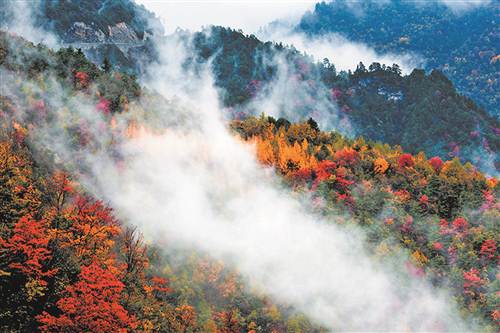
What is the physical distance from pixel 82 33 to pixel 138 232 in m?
132

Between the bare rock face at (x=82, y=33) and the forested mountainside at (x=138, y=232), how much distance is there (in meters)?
84.4

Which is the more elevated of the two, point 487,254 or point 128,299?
point 487,254

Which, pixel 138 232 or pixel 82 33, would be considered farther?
pixel 82 33

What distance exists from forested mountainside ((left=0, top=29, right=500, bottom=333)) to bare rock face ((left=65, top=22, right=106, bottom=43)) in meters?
84.4

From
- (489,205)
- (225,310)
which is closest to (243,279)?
(225,310)

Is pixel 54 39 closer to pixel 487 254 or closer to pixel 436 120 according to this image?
pixel 436 120

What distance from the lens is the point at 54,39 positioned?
18775 centimetres

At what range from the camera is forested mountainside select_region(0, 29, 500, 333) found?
2015 inches

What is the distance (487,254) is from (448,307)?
939cm

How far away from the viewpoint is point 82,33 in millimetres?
196250

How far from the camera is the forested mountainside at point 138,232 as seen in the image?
51.2 metres

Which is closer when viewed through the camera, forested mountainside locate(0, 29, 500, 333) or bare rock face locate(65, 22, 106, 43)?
forested mountainside locate(0, 29, 500, 333)

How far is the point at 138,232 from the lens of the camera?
78125 mm

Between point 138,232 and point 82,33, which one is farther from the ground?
point 82,33
